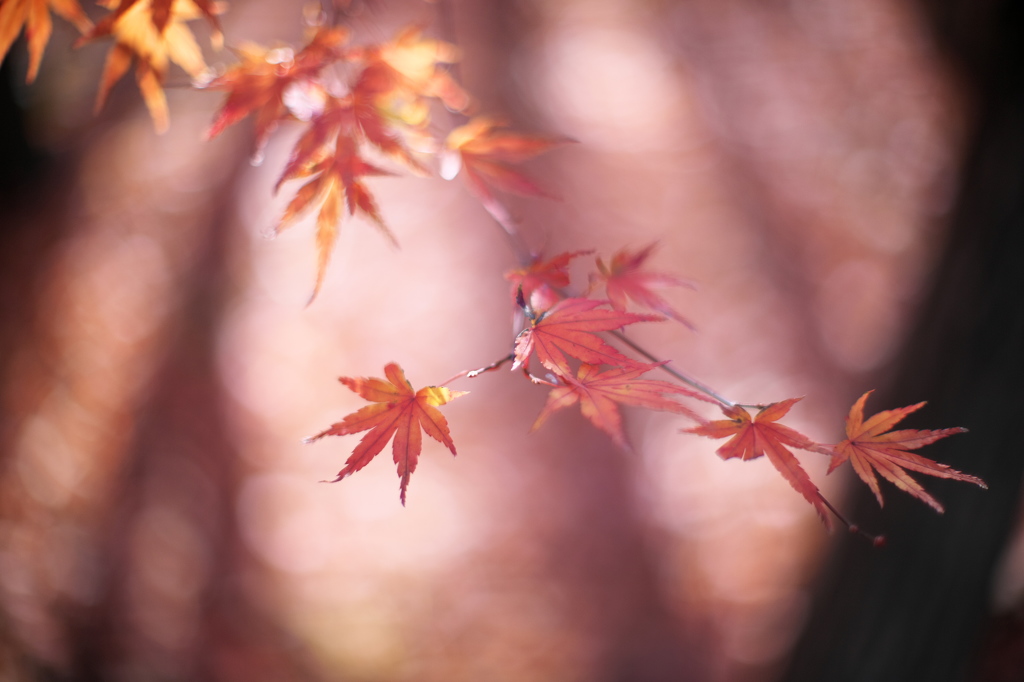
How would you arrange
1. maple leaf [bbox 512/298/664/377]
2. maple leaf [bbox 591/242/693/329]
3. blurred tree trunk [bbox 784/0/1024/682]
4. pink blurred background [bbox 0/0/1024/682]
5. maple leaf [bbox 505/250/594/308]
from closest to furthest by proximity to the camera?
maple leaf [bbox 512/298/664/377] < maple leaf [bbox 505/250/594/308] < maple leaf [bbox 591/242/693/329] < blurred tree trunk [bbox 784/0/1024/682] < pink blurred background [bbox 0/0/1024/682]

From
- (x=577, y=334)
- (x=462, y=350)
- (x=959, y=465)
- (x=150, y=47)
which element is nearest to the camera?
(x=577, y=334)

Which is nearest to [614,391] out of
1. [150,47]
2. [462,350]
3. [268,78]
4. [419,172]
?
[419,172]

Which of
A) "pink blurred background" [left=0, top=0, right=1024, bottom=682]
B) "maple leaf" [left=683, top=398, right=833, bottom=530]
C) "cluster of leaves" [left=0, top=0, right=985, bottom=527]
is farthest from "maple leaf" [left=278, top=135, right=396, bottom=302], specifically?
"pink blurred background" [left=0, top=0, right=1024, bottom=682]

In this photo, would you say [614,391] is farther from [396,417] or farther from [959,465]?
[959,465]

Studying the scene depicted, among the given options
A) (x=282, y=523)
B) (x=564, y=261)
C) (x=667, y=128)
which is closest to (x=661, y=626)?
(x=282, y=523)

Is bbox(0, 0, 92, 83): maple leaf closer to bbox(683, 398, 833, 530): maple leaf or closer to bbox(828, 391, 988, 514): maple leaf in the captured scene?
bbox(683, 398, 833, 530): maple leaf

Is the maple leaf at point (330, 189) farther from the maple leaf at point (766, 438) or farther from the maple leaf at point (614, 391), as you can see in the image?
the maple leaf at point (766, 438)
